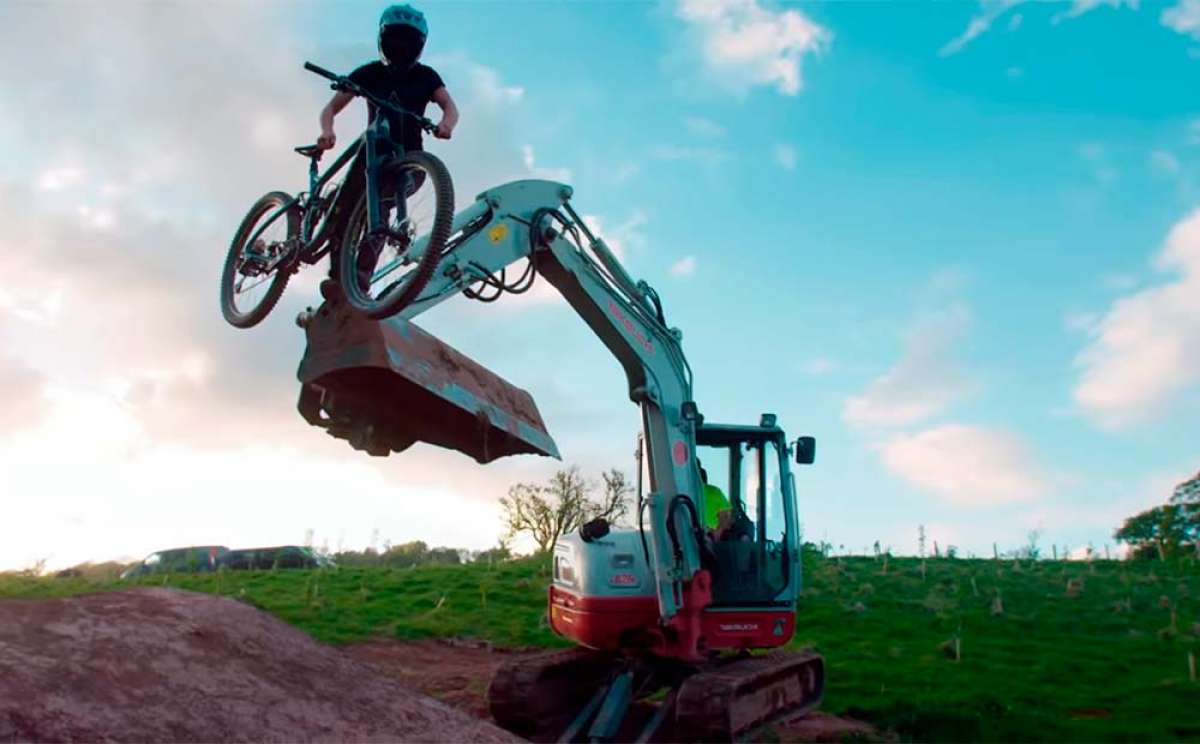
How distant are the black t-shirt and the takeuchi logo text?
277cm

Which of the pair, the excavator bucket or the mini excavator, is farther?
the mini excavator

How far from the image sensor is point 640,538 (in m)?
10.1

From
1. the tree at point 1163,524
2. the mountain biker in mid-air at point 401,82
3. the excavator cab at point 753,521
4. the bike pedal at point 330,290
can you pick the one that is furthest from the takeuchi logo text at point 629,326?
the tree at point 1163,524

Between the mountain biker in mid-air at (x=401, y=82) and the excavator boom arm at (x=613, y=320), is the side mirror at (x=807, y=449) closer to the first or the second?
the excavator boom arm at (x=613, y=320)

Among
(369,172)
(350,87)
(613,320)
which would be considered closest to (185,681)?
(369,172)

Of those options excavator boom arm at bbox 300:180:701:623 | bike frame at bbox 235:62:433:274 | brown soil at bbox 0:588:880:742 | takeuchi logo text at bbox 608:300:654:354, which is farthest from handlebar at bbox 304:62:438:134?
brown soil at bbox 0:588:880:742

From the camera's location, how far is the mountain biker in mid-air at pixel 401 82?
7.72m

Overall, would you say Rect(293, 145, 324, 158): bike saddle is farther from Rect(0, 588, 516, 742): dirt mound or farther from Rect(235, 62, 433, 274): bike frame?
Rect(0, 588, 516, 742): dirt mound

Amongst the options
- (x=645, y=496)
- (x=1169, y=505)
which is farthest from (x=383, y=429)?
(x=1169, y=505)

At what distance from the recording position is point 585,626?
9945 mm

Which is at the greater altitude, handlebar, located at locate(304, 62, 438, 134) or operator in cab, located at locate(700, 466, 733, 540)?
handlebar, located at locate(304, 62, 438, 134)

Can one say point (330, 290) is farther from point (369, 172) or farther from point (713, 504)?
point (713, 504)

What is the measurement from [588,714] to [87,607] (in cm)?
463

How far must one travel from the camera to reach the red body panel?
32.1 feet
